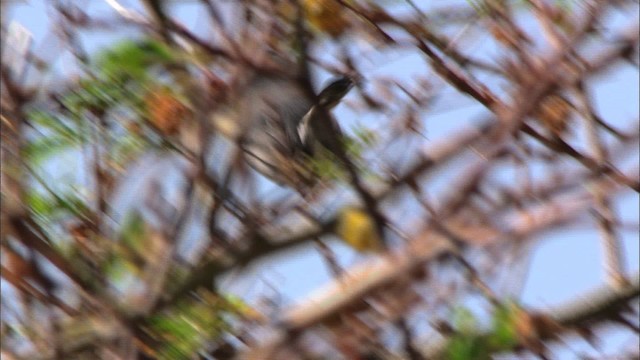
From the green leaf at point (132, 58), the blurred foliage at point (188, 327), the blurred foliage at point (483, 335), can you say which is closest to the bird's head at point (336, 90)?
the green leaf at point (132, 58)

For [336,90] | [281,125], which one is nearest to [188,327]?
[281,125]

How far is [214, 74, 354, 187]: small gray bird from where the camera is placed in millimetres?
2660

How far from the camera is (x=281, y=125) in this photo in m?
3.18

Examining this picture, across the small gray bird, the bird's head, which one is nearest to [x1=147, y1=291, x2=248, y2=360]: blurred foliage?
the small gray bird

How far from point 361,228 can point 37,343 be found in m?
0.78

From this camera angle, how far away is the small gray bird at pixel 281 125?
2.66 meters

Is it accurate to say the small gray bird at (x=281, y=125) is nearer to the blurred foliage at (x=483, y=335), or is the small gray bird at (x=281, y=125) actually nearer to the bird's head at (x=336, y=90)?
the bird's head at (x=336, y=90)

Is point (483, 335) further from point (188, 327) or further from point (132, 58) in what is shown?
point (132, 58)

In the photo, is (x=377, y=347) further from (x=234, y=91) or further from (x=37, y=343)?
(x=37, y=343)

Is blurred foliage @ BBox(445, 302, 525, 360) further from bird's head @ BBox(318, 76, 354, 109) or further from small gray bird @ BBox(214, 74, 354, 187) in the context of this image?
bird's head @ BBox(318, 76, 354, 109)

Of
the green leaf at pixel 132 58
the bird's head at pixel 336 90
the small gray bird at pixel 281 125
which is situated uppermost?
the green leaf at pixel 132 58

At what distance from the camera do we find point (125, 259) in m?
2.92

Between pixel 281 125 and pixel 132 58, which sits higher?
pixel 132 58

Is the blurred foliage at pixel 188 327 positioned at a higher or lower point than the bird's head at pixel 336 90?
lower
